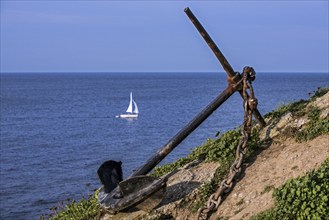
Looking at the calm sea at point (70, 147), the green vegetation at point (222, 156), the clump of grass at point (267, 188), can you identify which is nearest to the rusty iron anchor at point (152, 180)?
the green vegetation at point (222, 156)

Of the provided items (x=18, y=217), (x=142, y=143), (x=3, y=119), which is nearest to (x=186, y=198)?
(x=18, y=217)

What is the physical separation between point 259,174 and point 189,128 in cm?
138

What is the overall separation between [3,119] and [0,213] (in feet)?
143

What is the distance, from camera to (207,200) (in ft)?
28.4

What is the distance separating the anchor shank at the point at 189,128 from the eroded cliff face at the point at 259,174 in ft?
1.86

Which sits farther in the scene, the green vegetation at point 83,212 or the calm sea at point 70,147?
the calm sea at point 70,147

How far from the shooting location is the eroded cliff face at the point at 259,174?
8227 mm

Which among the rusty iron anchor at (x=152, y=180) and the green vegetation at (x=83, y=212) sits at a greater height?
the rusty iron anchor at (x=152, y=180)

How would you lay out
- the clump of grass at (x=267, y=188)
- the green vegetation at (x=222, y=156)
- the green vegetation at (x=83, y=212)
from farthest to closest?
the green vegetation at (x=83, y=212), the green vegetation at (x=222, y=156), the clump of grass at (x=267, y=188)

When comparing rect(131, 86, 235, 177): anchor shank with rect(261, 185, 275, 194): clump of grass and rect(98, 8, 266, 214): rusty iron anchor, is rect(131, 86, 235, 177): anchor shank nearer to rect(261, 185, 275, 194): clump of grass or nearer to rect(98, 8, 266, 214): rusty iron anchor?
rect(98, 8, 266, 214): rusty iron anchor

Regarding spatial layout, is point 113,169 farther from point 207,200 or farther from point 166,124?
point 166,124

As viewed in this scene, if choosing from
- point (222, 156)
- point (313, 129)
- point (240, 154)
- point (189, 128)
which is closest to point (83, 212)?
point (189, 128)

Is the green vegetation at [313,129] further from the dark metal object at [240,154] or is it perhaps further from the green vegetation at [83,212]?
the green vegetation at [83,212]
